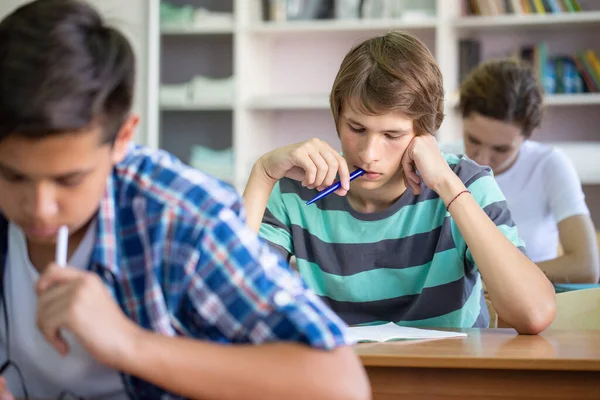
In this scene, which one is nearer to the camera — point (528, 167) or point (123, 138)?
point (123, 138)

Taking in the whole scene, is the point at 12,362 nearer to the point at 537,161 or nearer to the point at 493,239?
the point at 493,239

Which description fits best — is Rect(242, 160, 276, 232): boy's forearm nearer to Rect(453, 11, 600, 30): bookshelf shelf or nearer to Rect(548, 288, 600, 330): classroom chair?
Rect(548, 288, 600, 330): classroom chair

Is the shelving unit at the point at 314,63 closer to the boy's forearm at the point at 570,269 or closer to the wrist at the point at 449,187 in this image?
the boy's forearm at the point at 570,269

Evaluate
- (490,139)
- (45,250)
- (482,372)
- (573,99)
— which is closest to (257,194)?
(482,372)

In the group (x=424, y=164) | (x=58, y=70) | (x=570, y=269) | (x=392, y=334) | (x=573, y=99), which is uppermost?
(x=58, y=70)

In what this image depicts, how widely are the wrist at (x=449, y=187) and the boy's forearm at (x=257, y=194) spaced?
1.24 feet

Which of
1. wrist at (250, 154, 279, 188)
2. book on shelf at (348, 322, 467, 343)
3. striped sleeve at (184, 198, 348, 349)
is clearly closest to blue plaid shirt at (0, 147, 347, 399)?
striped sleeve at (184, 198, 348, 349)

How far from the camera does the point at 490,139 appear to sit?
9.30 feet

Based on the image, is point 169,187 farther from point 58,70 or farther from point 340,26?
point 340,26

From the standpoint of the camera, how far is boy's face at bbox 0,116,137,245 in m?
0.90

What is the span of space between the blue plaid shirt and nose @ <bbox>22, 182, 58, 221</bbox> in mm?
77

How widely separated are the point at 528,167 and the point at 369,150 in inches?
54.9

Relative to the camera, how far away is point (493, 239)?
1720 millimetres

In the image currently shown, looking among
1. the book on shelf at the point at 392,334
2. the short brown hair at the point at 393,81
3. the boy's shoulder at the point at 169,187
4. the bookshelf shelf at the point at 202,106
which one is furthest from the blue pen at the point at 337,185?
the bookshelf shelf at the point at 202,106
